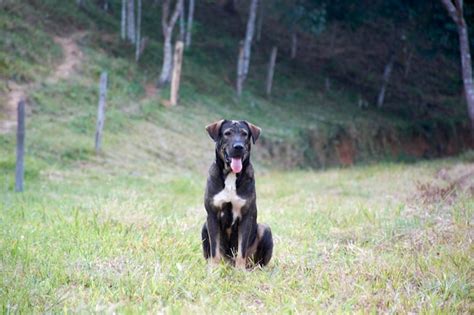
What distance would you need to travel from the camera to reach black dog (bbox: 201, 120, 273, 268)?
633cm

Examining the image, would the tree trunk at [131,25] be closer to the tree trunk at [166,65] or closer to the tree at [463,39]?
the tree trunk at [166,65]

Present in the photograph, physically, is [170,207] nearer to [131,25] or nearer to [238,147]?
[238,147]

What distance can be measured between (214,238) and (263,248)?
607 millimetres

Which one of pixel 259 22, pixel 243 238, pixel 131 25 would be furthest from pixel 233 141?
pixel 259 22

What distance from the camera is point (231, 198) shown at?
20.7ft

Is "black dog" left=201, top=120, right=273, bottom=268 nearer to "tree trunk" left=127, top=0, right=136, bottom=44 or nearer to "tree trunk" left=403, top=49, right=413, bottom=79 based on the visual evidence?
"tree trunk" left=127, top=0, right=136, bottom=44

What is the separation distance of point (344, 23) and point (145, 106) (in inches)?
681

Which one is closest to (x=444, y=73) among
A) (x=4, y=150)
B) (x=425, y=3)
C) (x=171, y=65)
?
(x=425, y=3)

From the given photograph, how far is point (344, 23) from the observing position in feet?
120

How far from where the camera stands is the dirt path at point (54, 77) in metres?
19.1

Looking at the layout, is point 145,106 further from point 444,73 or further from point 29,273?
point 444,73

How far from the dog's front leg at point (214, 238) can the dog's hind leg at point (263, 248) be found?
1.61 feet

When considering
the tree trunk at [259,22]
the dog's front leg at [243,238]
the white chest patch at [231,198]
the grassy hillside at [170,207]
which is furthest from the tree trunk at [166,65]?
the dog's front leg at [243,238]

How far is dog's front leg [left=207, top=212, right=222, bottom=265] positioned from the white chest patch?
6.2 inches
